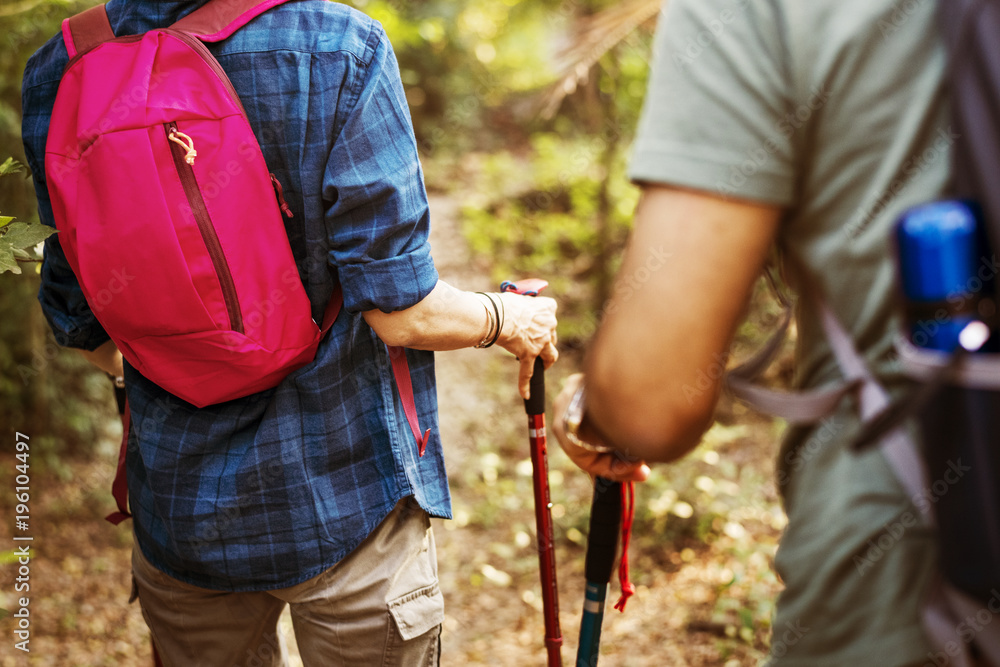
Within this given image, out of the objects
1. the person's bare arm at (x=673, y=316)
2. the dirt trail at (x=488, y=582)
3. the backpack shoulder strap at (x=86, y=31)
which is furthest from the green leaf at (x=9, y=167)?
the dirt trail at (x=488, y=582)

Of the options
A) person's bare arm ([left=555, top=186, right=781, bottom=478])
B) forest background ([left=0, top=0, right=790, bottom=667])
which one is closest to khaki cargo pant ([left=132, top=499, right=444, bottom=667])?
person's bare arm ([left=555, top=186, right=781, bottom=478])

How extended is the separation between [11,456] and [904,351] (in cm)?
481

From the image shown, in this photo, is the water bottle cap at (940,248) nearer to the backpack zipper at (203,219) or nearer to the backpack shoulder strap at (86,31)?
the backpack zipper at (203,219)

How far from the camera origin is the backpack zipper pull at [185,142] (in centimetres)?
140

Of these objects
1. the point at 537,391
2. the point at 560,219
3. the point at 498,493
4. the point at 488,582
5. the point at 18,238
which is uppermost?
the point at 18,238

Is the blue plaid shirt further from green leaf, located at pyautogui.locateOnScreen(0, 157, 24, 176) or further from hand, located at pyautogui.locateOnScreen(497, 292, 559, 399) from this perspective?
hand, located at pyautogui.locateOnScreen(497, 292, 559, 399)

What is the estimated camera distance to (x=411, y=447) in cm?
171

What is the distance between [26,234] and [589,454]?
116 cm

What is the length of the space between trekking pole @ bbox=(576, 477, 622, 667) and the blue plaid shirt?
33 centimetres

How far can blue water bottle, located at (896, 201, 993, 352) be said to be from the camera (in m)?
0.81

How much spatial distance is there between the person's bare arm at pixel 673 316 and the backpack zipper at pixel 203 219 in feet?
2.36

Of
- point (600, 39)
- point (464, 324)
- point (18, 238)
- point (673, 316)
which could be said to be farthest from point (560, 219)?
point (673, 316)

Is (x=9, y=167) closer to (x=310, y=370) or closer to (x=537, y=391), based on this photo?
(x=310, y=370)

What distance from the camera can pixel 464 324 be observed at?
1.67 meters
